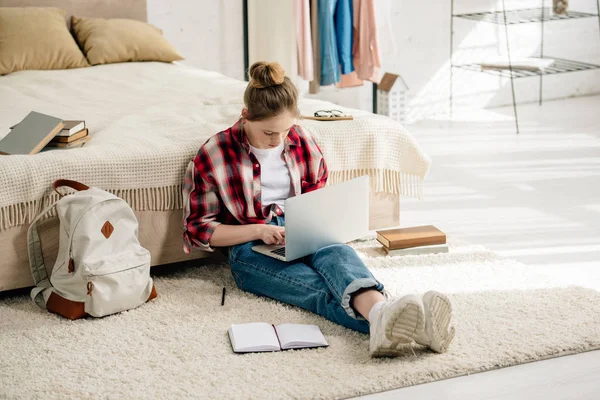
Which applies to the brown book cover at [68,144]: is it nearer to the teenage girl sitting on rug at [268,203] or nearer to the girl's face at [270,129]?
the teenage girl sitting on rug at [268,203]

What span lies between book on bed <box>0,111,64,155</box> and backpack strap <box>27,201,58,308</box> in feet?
0.68

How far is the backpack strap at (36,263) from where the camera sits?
7.19 feet

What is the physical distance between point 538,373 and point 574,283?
642 millimetres

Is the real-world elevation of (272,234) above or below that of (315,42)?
below

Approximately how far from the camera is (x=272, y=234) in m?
2.21

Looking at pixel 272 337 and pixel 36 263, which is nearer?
pixel 272 337

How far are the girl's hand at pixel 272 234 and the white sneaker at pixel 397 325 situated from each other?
0.44 m

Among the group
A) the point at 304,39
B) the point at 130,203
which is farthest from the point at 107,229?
the point at 304,39

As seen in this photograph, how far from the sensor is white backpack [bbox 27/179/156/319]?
2086 millimetres

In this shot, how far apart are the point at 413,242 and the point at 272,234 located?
613 millimetres

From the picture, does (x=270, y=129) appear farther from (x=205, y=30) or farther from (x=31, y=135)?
(x=205, y=30)

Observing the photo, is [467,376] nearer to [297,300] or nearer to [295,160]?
[297,300]

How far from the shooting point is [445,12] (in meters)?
5.02

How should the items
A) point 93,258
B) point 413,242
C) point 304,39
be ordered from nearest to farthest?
point 93,258 < point 413,242 < point 304,39
